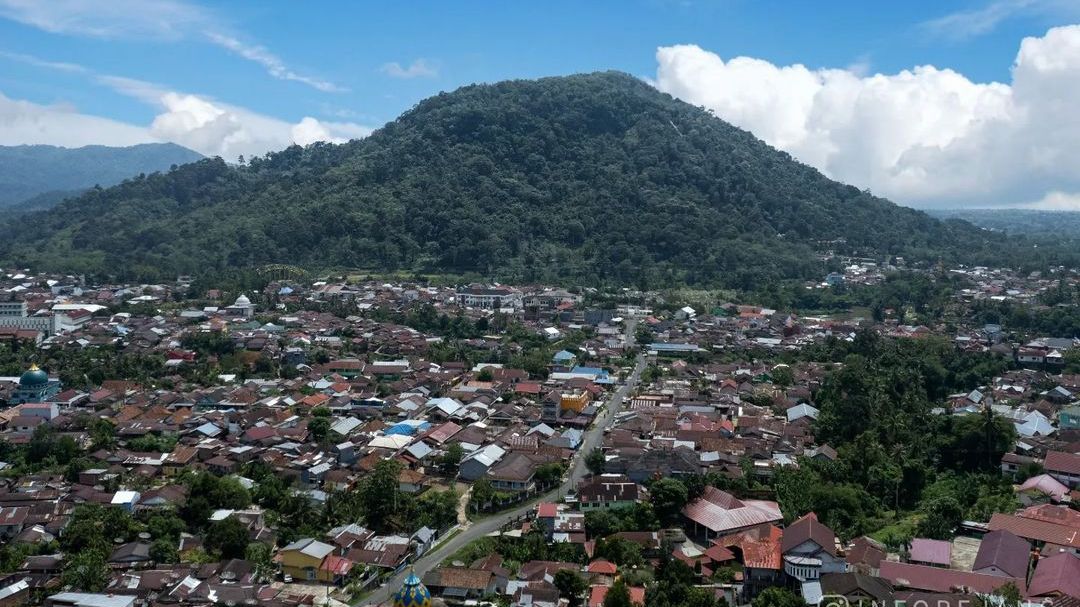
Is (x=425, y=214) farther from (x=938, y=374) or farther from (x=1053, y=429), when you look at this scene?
(x=1053, y=429)

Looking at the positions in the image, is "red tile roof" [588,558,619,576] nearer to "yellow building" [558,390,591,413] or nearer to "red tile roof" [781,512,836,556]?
"red tile roof" [781,512,836,556]

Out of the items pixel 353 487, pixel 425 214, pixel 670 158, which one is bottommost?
pixel 353 487

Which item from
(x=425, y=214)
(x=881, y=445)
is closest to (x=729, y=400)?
(x=881, y=445)

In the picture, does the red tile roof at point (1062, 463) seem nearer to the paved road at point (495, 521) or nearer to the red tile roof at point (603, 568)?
the paved road at point (495, 521)

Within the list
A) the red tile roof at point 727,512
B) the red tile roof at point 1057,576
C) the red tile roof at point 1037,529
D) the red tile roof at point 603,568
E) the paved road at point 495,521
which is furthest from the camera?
the red tile roof at point 727,512

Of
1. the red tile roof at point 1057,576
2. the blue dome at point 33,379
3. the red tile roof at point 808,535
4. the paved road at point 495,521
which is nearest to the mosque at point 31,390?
the blue dome at point 33,379

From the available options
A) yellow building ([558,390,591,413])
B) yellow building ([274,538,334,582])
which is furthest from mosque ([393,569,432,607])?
yellow building ([558,390,591,413])
